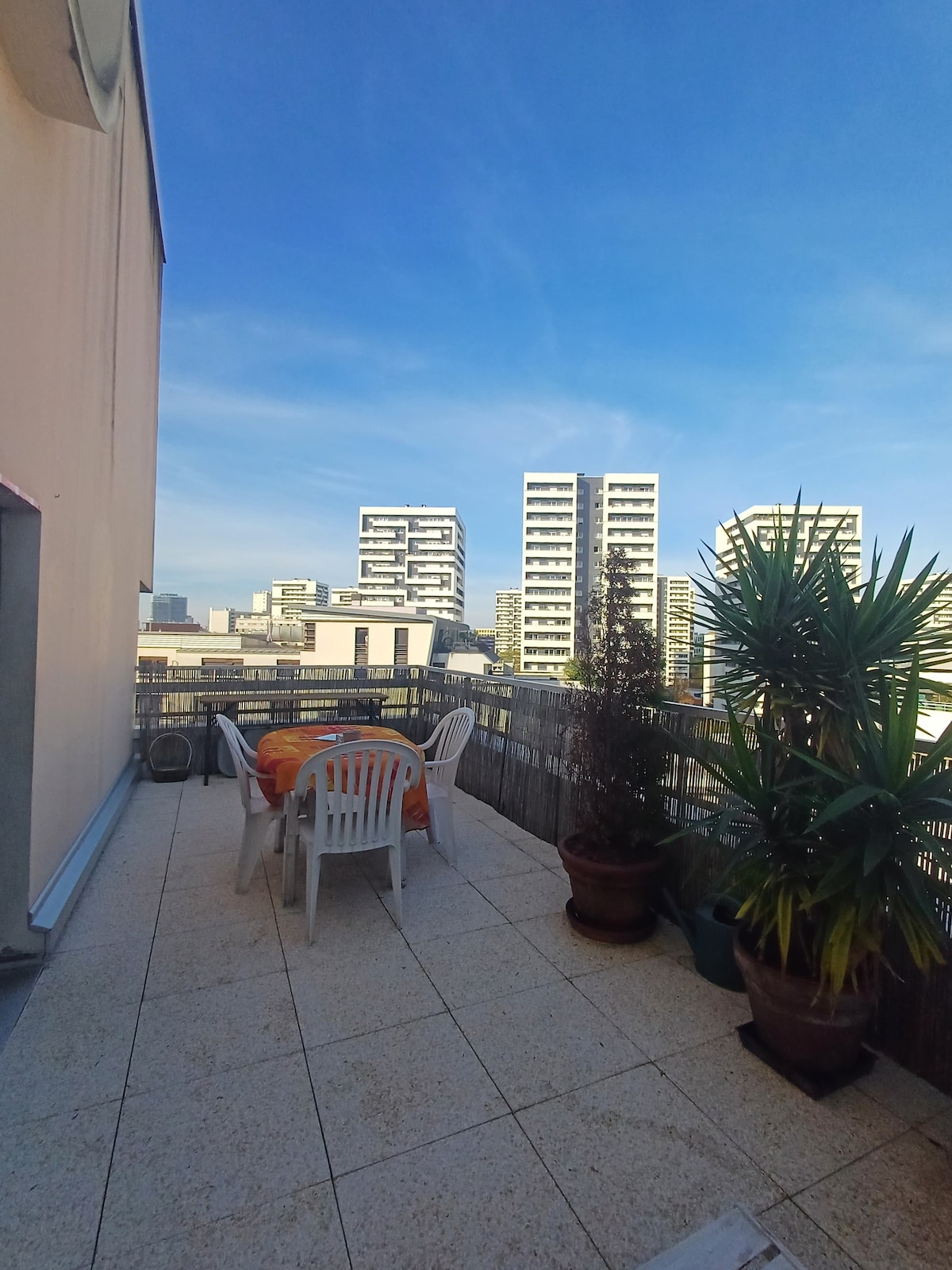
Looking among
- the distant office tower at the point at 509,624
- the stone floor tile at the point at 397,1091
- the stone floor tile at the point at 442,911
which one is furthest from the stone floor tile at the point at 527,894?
the distant office tower at the point at 509,624

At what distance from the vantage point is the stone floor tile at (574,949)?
2383mm

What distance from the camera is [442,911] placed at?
2824 millimetres

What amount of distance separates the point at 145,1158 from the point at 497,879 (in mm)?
2042

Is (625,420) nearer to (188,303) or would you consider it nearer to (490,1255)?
(188,303)

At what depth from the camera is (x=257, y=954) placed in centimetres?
240

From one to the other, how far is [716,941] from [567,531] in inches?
2885

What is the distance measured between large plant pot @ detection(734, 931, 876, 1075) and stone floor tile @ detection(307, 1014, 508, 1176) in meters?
0.91

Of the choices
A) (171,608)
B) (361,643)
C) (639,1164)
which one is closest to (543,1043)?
(639,1164)

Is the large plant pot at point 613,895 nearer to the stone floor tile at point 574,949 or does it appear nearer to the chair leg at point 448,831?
the stone floor tile at point 574,949

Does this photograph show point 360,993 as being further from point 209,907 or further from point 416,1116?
point 209,907

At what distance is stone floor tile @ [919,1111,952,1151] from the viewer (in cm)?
154

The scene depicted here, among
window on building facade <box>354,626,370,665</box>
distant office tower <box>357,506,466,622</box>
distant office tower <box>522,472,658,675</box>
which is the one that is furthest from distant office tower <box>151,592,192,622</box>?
window on building facade <box>354,626,370,665</box>

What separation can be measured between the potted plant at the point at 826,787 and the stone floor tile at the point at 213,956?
1.92m

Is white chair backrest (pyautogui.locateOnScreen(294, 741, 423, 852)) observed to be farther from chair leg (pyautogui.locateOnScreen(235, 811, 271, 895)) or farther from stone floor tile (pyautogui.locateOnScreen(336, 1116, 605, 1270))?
stone floor tile (pyautogui.locateOnScreen(336, 1116, 605, 1270))
